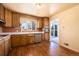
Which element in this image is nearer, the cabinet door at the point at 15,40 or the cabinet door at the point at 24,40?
the cabinet door at the point at 15,40

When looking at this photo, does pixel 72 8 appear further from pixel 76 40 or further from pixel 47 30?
pixel 47 30

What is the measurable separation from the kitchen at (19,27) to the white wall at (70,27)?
2.01 meters

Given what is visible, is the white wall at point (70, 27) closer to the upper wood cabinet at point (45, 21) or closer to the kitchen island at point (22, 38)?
the kitchen island at point (22, 38)

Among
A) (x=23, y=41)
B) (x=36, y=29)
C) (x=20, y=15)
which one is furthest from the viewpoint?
(x=36, y=29)

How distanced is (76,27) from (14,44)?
322 cm

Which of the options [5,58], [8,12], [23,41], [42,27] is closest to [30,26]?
[42,27]

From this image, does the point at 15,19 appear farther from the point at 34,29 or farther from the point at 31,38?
the point at 34,29

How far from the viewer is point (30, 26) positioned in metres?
7.04

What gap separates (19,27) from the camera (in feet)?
19.6

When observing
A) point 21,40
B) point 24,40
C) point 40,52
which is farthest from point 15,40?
point 40,52

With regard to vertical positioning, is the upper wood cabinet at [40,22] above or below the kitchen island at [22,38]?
above

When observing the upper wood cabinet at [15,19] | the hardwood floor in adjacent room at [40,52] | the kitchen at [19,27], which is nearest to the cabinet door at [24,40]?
the kitchen at [19,27]

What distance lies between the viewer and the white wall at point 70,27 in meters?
4.05

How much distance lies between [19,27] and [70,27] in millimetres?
3255
